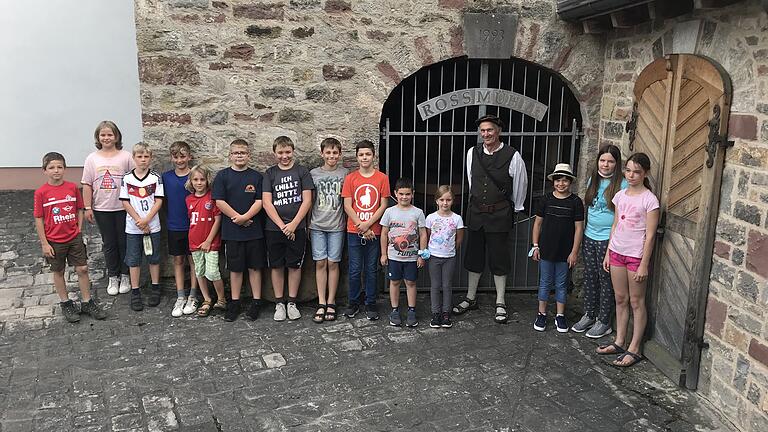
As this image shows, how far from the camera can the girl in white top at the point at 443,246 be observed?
5.15 metres

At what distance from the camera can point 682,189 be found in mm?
4289

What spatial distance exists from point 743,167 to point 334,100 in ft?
10.6

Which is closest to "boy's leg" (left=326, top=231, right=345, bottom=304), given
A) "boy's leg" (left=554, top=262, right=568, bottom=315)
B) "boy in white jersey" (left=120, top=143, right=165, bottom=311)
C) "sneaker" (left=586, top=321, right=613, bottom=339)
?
"boy in white jersey" (left=120, top=143, right=165, bottom=311)

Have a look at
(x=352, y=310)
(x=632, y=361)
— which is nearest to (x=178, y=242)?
(x=352, y=310)

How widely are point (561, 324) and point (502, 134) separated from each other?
1763 millimetres

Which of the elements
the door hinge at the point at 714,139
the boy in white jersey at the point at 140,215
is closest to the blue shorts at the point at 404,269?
the boy in white jersey at the point at 140,215

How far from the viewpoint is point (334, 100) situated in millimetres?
5523

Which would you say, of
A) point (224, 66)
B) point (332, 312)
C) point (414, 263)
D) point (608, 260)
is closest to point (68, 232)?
point (224, 66)

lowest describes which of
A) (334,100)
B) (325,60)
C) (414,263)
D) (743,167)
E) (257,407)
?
(257,407)

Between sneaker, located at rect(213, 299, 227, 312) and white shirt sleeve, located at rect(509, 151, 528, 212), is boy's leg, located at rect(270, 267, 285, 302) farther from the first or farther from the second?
white shirt sleeve, located at rect(509, 151, 528, 212)

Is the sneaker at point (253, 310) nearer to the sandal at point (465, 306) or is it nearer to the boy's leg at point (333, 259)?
the boy's leg at point (333, 259)

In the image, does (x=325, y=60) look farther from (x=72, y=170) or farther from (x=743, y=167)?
(x=72, y=170)

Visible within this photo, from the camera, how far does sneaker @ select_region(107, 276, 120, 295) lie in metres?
5.84

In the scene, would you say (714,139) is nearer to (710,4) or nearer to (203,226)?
(710,4)
